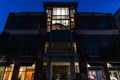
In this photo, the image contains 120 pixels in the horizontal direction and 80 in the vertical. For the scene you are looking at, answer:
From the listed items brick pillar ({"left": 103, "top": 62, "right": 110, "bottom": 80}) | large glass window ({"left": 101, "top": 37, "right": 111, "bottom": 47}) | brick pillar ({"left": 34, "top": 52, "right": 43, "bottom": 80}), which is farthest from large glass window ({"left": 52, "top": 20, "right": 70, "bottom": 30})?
brick pillar ({"left": 103, "top": 62, "right": 110, "bottom": 80})

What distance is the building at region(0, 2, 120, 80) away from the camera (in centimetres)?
2098

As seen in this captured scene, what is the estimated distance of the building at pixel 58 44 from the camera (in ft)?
68.8

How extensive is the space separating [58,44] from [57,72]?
479 centimetres

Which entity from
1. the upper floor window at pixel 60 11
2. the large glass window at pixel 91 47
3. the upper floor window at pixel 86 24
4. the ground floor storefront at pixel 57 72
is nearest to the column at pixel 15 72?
the ground floor storefront at pixel 57 72

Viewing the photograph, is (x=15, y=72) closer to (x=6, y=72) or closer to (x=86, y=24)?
(x=6, y=72)

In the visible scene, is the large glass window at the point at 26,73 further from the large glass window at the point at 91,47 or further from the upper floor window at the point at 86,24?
the upper floor window at the point at 86,24

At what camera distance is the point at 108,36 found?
83.0ft

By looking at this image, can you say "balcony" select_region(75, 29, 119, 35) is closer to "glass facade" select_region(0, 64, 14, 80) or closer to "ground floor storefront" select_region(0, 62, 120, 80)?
"ground floor storefront" select_region(0, 62, 120, 80)

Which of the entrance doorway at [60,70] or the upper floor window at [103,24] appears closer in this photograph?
the entrance doorway at [60,70]

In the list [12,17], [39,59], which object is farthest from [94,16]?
[12,17]

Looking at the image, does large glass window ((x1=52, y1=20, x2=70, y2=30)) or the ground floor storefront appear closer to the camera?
the ground floor storefront

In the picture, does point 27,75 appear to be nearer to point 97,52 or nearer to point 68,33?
point 68,33

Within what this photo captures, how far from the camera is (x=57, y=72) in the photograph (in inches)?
855

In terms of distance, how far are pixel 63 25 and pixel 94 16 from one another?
6621 millimetres
